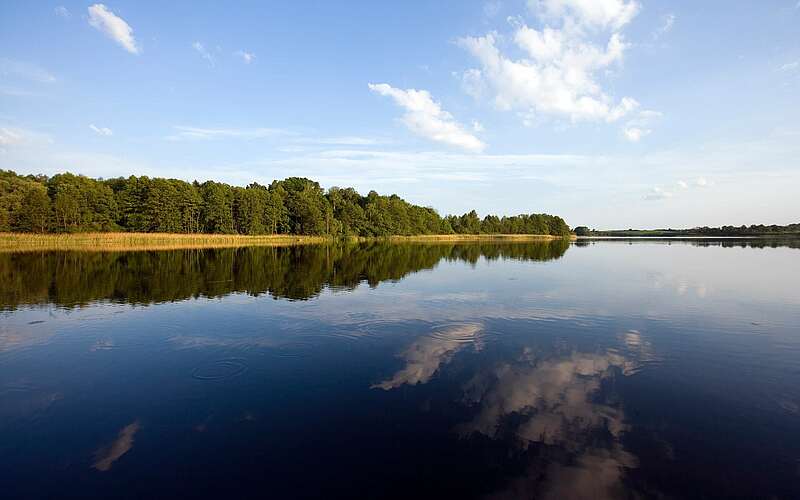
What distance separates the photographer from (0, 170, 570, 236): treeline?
7700 cm

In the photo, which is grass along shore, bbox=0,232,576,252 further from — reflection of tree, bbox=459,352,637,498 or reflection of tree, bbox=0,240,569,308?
reflection of tree, bbox=459,352,637,498

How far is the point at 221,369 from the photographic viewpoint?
430 inches

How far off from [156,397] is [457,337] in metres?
9.35

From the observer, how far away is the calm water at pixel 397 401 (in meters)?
6.16

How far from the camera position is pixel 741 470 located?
6.37 m

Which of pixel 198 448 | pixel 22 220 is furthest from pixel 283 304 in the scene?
pixel 22 220

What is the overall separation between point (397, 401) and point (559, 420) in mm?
3519

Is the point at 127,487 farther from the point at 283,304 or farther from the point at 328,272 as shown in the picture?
the point at 328,272

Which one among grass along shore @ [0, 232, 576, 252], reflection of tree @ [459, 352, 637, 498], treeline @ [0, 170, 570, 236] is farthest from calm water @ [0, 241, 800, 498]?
treeline @ [0, 170, 570, 236]

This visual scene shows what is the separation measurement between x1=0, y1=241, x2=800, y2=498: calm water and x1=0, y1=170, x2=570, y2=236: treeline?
257ft

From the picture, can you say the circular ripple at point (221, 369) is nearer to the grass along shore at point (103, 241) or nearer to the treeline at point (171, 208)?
the grass along shore at point (103, 241)

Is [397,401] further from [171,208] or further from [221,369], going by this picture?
[171,208]

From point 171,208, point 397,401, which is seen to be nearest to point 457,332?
point 397,401

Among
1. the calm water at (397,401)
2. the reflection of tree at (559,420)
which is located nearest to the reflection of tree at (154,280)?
the calm water at (397,401)
